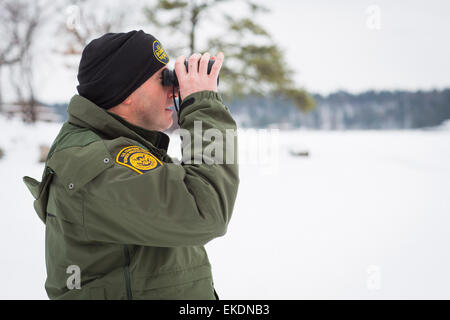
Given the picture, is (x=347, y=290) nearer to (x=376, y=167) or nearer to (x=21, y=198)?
(x=21, y=198)

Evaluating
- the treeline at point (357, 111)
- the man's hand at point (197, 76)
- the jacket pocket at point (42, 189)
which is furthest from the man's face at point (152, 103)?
the treeline at point (357, 111)

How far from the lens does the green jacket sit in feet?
2.45

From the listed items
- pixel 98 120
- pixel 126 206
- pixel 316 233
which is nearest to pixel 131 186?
pixel 126 206

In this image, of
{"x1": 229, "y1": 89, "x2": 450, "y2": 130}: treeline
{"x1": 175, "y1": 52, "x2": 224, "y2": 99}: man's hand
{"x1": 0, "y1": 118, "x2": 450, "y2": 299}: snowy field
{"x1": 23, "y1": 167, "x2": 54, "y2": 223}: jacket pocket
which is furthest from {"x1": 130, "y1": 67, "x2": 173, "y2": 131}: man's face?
{"x1": 229, "y1": 89, "x2": 450, "y2": 130}: treeline

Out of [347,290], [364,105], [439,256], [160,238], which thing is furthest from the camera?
[364,105]

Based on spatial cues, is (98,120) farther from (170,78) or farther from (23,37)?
(23,37)

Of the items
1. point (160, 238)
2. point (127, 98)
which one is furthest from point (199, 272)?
point (127, 98)

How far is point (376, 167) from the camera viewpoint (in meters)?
6.85

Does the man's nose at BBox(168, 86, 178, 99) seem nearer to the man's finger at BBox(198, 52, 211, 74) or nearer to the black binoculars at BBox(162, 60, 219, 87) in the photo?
the black binoculars at BBox(162, 60, 219, 87)

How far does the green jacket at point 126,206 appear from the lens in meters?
0.75

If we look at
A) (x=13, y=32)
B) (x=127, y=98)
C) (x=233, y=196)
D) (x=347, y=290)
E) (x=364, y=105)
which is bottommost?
(x=347, y=290)

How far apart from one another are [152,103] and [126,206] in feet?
1.23

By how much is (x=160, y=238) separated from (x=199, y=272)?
0.24 metres

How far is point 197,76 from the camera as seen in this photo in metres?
0.87
